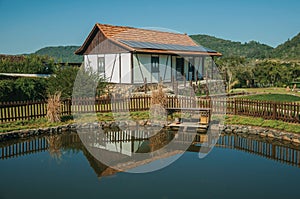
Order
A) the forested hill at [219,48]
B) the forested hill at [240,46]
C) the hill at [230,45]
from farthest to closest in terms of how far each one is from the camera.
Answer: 1. the hill at [230,45]
2. the forested hill at [219,48]
3. the forested hill at [240,46]

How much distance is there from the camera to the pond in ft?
23.1

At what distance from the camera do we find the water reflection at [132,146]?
938 centimetres

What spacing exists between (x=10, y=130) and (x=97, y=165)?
490 centimetres

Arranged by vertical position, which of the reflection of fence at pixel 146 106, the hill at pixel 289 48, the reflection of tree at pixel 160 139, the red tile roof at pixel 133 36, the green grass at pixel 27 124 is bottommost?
the reflection of tree at pixel 160 139

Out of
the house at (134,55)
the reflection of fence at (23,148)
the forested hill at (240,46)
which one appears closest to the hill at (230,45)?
the forested hill at (240,46)

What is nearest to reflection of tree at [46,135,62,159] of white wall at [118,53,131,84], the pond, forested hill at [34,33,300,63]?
the pond

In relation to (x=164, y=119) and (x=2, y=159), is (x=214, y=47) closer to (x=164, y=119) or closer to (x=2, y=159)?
(x=164, y=119)

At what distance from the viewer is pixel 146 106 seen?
1575cm

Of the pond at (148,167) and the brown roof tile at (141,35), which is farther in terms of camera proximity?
the brown roof tile at (141,35)

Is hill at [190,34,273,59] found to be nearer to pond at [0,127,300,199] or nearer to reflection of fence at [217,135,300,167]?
reflection of fence at [217,135,300,167]

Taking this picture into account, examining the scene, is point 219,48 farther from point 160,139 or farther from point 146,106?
point 160,139

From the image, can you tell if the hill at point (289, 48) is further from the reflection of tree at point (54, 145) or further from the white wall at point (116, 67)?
the reflection of tree at point (54, 145)

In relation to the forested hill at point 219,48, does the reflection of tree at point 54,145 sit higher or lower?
lower

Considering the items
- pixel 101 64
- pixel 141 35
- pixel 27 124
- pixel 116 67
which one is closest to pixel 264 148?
pixel 27 124
